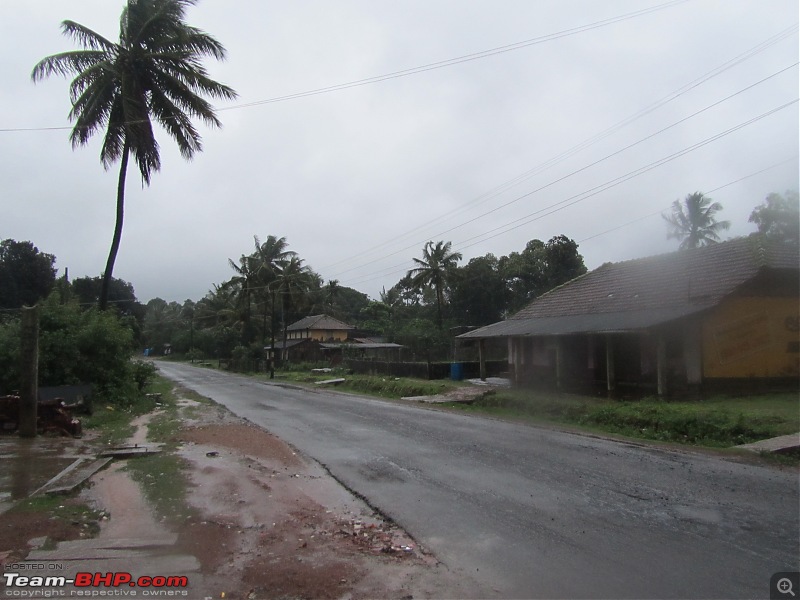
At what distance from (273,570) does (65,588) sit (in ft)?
5.34

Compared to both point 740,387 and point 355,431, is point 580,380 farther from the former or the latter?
point 355,431

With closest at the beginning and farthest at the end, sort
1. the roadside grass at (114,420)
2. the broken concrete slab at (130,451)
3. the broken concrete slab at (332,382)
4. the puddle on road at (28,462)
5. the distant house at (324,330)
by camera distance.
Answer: the puddle on road at (28,462)
the broken concrete slab at (130,451)
the roadside grass at (114,420)
the broken concrete slab at (332,382)
the distant house at (324,330)

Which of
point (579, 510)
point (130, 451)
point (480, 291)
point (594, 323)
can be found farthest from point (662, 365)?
point (480, 291)

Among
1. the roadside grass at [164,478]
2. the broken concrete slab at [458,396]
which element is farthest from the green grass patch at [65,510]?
the broken concrete slab at [458,396]

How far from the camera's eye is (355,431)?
15164 mm

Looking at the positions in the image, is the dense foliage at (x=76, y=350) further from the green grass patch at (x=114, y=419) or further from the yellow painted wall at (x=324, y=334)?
the yellow painted wall at (x=324, y=334)

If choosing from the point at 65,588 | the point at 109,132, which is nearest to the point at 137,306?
the point at 109,132

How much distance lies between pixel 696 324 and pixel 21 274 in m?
43.4

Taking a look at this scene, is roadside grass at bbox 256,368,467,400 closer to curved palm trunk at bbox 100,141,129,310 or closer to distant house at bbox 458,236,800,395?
distant house at bbox 458,236,800,395

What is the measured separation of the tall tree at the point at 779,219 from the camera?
2258cm

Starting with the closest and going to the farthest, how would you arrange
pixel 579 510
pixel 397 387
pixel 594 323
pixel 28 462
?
pixel 579 510
pixel 28 462
pixel 594 323
pixel 397 387

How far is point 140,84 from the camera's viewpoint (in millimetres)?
21094

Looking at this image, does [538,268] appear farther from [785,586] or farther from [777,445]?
[785,586]

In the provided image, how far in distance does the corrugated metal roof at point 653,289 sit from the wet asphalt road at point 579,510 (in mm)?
7555
